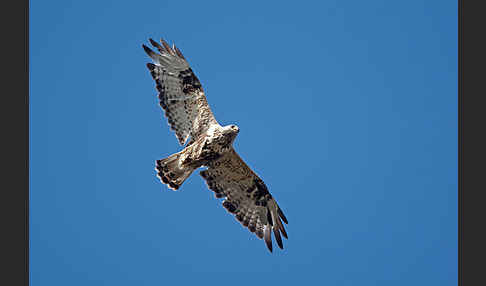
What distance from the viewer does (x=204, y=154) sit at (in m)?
10.3

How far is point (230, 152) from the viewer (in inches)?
410

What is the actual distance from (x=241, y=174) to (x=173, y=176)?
1150 mm

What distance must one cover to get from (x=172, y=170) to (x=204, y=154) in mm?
603

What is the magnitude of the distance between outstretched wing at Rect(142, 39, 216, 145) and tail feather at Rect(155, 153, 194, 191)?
0.37 m

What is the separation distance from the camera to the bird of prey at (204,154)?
10.3 metres

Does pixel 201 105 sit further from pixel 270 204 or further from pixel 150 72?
pixel 270 204

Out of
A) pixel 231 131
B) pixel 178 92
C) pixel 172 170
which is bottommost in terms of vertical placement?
pixel 172 170

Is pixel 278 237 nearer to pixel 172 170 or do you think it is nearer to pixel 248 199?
pixel 248 199

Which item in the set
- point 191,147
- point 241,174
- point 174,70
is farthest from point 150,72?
point 241,174

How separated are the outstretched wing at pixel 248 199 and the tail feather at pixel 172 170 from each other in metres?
0.57

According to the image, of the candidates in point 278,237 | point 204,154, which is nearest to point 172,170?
point 204,154

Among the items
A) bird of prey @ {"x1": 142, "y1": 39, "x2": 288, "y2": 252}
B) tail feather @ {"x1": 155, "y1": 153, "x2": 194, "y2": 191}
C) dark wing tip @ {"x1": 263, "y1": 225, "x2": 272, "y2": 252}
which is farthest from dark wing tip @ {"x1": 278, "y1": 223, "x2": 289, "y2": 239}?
tail feather @ {"x1": 155, "y1": 153, "x2": 194, "y2": 191}

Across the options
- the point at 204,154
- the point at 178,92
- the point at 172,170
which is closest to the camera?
the point at 204,154

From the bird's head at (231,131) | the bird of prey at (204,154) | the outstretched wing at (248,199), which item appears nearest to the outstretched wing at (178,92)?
the bird of prey at (204,154)
